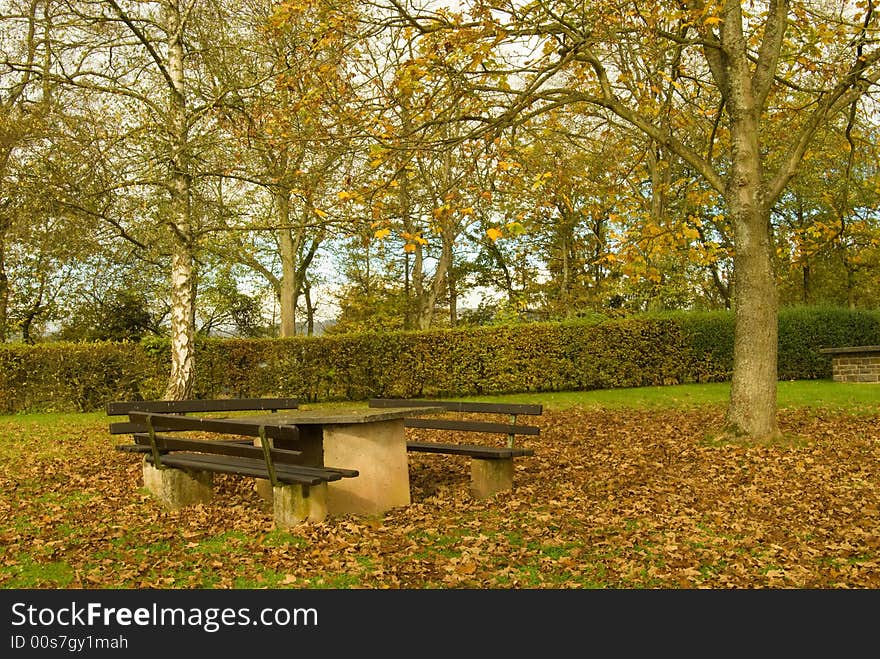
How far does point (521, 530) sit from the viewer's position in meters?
6.31

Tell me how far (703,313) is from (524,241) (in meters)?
13.2

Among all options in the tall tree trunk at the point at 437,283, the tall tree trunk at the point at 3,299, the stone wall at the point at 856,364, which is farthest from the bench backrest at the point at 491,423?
the tall tree trunk at the point at 437,283

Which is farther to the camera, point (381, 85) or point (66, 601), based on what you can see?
point (381, 85)

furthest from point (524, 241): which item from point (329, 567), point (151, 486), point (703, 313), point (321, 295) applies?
point (329, 567)

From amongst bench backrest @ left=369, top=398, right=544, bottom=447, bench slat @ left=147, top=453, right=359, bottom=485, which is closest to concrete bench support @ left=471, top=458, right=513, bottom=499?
bench backrest @ left=369, top=398, right=544, bottom=447

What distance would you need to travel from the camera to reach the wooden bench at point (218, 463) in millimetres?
6105

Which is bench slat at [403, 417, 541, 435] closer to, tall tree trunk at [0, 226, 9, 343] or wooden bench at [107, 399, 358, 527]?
wooden bench at [107, 399, 358, 527]

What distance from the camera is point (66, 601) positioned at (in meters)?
4.72

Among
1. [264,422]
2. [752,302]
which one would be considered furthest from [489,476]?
[752,302]

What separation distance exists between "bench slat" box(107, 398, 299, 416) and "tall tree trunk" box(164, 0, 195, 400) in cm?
519

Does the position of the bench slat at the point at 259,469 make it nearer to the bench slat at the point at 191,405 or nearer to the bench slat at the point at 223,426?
the bench slat at the point at 223,426

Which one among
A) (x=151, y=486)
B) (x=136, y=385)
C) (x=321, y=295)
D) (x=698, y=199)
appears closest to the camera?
(x=151, y=486)

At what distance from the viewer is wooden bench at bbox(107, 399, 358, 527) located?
6105 millimetres

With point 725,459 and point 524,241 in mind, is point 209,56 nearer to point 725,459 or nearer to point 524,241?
point 725,459
